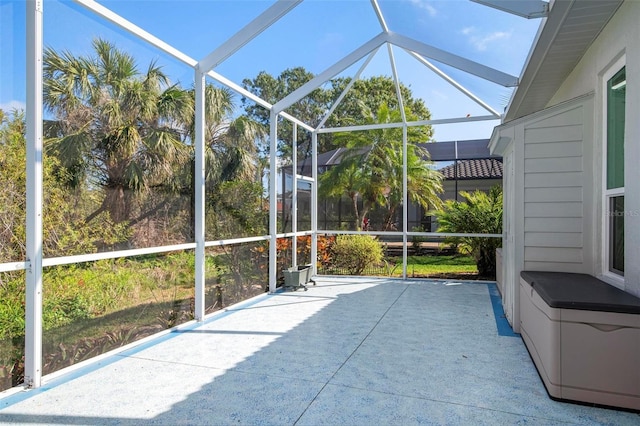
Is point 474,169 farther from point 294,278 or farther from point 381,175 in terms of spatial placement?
point 294,278

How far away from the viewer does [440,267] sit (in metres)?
8.89

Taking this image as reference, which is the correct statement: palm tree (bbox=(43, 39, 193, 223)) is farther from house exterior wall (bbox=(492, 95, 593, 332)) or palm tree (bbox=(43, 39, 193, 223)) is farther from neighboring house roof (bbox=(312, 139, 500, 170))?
neighboring house roof (bbox=(312, 139, 500, 170))

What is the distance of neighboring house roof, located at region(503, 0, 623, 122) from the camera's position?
117 inches

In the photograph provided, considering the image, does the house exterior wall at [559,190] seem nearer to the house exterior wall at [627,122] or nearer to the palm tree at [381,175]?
the house exterior wall at [627,122]

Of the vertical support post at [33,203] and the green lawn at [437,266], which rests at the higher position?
the vertical support post at [33,203]

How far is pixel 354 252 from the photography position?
27.5 ft

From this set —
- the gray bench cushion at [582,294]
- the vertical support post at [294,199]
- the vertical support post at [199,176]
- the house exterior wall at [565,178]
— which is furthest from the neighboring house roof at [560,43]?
the vertical support post at [294,199]

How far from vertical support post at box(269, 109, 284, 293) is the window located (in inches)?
169

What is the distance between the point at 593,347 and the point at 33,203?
3.85 metres

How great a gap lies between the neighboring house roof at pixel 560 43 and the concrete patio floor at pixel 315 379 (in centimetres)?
282

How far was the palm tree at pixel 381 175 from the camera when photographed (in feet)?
31.2

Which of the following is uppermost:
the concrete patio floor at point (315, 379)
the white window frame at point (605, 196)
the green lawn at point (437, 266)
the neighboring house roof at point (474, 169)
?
the neighboring house roof at point (474, 169)

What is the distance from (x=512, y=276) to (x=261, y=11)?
13.3 ft

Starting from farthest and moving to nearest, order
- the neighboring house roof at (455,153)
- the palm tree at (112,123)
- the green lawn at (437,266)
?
the neighboring house roof at (455,153) → the green lawn at (437,266) → the palm tree at (112,123)
